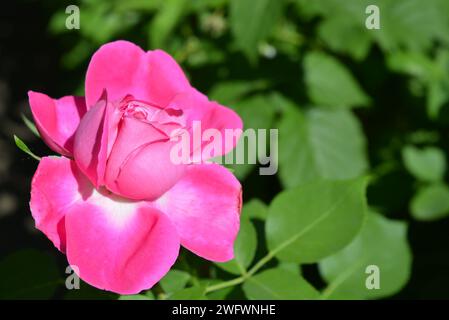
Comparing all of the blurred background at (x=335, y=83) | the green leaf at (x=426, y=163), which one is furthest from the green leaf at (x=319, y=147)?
the green leaf at (x=426, y=163)

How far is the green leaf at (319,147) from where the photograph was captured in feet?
4.65

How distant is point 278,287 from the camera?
69cm

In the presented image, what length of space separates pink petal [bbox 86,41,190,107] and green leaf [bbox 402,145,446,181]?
2.66 feet

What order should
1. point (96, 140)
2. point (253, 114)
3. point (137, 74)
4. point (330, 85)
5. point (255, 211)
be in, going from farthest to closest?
point (330, 85)
point (253, 114)
point (255, 211)
point (137, 74)
point (96, 140)

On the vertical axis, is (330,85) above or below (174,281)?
above

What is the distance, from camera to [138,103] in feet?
2.01

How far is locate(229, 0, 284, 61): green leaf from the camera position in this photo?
1.29 metres

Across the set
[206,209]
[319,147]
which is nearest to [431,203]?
[319,147]

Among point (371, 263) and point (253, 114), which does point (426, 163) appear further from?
point (371, 263)

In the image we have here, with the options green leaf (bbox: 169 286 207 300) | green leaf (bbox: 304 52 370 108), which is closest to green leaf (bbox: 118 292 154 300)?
green leaf (bbox: 169 286 207 300)

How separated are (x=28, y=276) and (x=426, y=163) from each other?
2.96 ft

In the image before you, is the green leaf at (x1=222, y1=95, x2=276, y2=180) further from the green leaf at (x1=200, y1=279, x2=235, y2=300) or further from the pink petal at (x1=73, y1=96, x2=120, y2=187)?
the pink petal at (x1=73, y1=96, x2=120, y2=187)

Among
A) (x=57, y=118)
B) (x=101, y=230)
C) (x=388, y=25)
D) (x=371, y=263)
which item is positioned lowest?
(x=371, y=263)

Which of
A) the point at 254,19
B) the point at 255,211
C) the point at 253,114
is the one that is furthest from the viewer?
the point at 253,114
